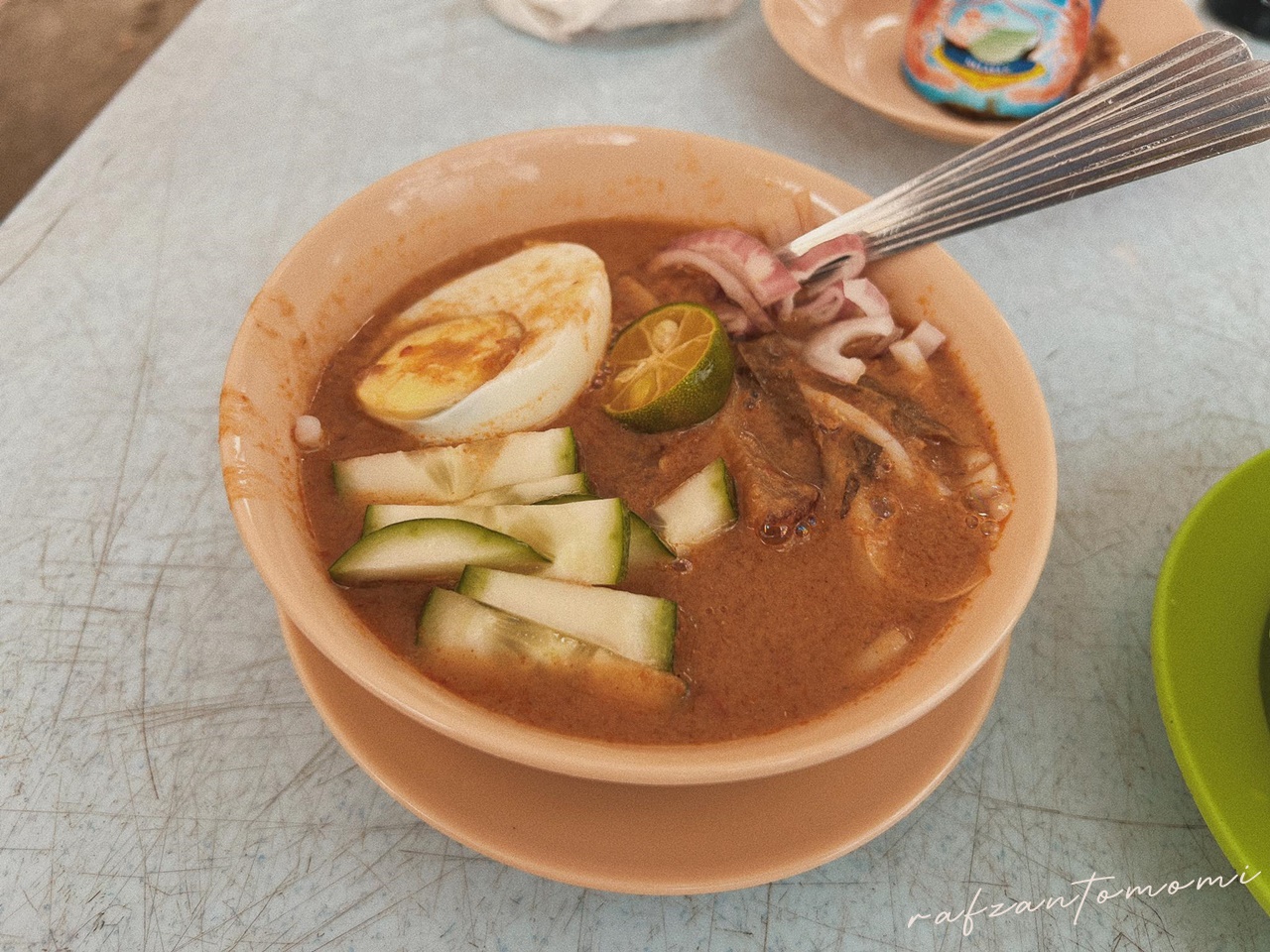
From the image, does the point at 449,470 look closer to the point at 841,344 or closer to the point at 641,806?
the point at 641,806

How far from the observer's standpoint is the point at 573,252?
203cm

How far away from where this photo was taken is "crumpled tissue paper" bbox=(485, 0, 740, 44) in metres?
2.90

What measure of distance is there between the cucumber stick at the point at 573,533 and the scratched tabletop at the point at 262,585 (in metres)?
0.53

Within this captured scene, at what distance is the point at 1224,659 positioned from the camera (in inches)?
61.0

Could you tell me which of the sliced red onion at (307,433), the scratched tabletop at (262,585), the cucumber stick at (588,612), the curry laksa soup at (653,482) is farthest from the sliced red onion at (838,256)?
the sliced red onion at (307,433)

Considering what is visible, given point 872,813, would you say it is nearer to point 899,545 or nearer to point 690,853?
point 690,853

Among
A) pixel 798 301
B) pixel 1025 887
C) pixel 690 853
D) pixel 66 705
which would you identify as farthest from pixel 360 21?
pixel 1025 887

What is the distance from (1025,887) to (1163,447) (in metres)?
1.15

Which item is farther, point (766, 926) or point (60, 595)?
point (60, 595)

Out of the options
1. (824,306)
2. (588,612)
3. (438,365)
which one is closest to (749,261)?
(824,306)

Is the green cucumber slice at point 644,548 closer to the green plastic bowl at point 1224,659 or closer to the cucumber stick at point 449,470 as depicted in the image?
the cucumber stick at point 449,470

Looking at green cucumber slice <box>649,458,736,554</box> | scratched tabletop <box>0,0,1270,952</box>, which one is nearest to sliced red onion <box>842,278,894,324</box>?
green cucumber slice <box>649,458,736,554</box>

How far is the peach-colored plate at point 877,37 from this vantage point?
8.70 feet

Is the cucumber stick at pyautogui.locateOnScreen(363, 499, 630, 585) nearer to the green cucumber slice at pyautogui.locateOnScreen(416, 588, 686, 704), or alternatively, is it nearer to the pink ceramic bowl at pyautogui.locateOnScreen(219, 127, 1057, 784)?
the green cucumber slice at pyautogui.locateOnScreen(416, 588, 686, 704)
